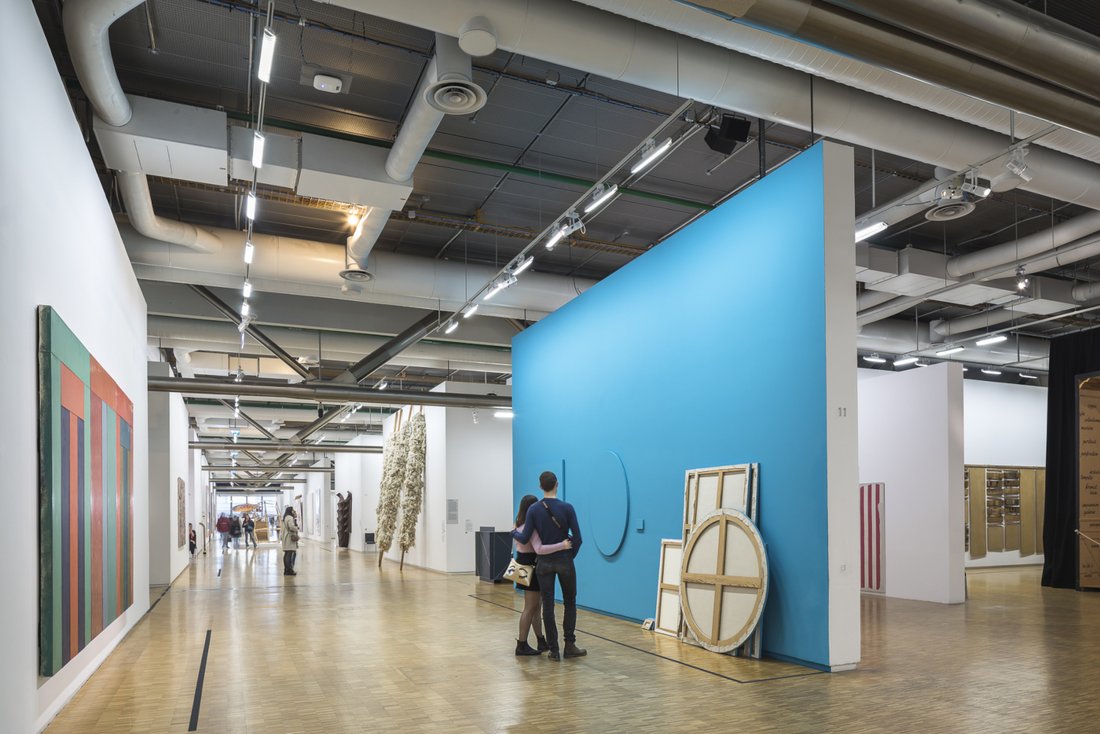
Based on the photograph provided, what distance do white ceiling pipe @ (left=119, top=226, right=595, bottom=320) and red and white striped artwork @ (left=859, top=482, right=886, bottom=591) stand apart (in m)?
5.39

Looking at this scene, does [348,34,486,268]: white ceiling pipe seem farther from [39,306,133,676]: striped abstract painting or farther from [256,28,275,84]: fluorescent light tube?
[39,306,133,676]: striped abstract painting

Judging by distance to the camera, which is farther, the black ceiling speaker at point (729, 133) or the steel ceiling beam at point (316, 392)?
the steel ceiling beam at point (316, 392)

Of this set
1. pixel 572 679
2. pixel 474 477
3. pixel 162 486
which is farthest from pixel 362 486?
pixel 572 679

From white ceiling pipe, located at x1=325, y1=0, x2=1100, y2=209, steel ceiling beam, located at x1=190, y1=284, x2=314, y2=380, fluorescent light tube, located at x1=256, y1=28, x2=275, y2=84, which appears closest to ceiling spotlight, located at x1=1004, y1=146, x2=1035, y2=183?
white ceiling pipe, located at x1=325, y1=0, x2=1100, y2=209

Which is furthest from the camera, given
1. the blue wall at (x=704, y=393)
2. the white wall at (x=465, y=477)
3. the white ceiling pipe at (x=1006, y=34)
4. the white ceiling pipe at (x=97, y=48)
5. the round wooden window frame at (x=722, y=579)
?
the white wall at (x=465, y=477)

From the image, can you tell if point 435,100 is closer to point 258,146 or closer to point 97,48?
point 258,146

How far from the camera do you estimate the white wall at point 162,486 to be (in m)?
15.1

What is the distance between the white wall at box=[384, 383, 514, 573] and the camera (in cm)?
1742

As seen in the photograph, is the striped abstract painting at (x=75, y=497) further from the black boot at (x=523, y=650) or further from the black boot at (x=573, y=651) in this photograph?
the black boot at (x=573, y=651)

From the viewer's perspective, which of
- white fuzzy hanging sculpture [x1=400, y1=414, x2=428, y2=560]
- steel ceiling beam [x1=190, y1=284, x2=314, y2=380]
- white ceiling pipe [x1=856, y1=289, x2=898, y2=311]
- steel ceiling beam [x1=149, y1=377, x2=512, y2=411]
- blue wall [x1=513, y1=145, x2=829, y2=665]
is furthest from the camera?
white fuzzy hanging sculpture [x1=400, y1=414, x2=428, y2=560]

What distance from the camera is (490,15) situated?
557 cm

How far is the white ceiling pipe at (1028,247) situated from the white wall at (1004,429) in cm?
642

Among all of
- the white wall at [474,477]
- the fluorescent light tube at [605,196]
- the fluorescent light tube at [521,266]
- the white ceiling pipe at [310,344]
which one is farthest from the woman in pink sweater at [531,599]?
the white wall at [474,477]

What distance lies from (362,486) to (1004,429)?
66.7 feet
